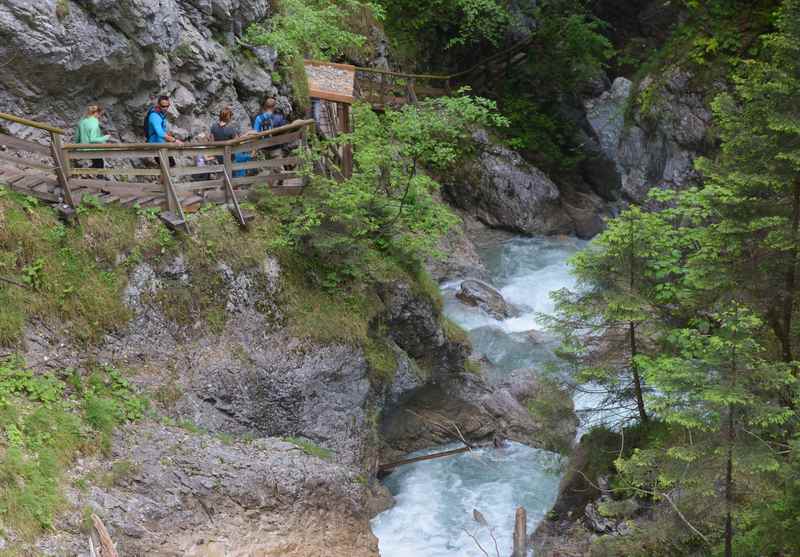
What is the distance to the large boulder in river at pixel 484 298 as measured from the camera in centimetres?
2048

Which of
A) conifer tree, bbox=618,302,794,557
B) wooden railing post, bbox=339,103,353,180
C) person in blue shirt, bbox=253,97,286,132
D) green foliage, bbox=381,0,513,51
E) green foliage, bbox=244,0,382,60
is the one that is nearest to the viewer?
conifer tree, bbox=618,302,794,557

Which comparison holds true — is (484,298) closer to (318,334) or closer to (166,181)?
(318,334)

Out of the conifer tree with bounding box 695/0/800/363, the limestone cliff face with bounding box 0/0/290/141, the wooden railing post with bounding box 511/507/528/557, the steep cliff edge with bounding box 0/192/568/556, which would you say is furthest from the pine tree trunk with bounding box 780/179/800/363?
the limestone cliff face with bounding box 0/0/290/141

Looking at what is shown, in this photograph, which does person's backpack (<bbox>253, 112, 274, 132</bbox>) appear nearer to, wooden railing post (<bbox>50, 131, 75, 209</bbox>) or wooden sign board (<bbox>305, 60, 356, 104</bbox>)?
wooden sign board (<bbox>305, 60, 356, 104</bbox>)

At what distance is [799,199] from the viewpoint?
10.1 m

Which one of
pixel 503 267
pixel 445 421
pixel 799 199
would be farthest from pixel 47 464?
pixel 503 267

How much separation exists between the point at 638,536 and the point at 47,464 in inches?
311

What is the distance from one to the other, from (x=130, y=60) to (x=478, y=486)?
10765 millimetres

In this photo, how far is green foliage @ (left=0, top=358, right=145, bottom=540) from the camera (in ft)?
27.9

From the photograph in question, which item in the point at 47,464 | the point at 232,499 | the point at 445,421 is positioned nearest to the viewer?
the point at 47,464

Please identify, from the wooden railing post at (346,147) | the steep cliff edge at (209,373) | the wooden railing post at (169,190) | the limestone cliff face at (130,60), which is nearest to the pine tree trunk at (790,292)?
the steep cliff edge at (209,373)

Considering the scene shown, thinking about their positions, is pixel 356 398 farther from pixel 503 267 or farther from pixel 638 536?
pixel 503 267

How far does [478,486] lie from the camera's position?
14.6 meters

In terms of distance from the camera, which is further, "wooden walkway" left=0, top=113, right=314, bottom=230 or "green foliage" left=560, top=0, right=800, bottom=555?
"wooden walkway" left=0, top=113, right=314, bottom=230
